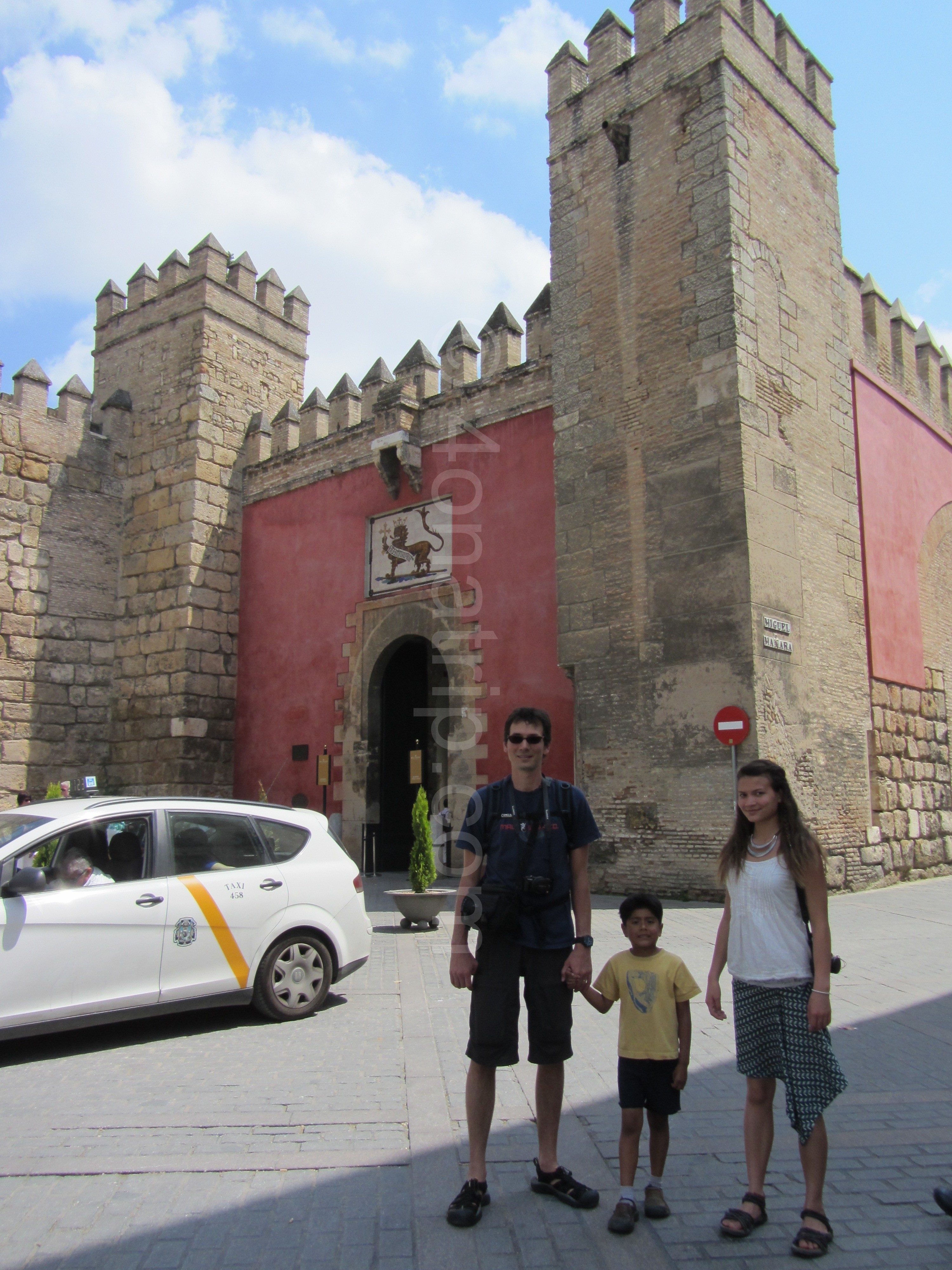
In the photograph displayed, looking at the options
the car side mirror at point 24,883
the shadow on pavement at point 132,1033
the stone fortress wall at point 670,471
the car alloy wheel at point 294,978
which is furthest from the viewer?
the stone fortress wall at point 670,471

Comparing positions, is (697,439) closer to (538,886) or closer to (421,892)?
(421,892)

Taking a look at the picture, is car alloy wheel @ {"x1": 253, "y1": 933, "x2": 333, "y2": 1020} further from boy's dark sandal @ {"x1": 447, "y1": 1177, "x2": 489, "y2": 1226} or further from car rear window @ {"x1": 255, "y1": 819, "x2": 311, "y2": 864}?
boy's dark sandal @ {"x1": 447, "y1": 1177, "x2": 489, "y2": 1226}

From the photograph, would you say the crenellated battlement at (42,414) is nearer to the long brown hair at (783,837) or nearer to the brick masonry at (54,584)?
the brick masonry at (54,584)

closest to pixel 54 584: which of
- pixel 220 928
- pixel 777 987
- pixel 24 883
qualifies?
pixel 220 928

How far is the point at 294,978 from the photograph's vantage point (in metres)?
5.37

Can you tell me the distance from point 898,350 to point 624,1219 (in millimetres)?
13706

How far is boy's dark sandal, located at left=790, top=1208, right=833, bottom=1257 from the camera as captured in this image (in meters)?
2.59

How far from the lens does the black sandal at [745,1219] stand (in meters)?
2.70

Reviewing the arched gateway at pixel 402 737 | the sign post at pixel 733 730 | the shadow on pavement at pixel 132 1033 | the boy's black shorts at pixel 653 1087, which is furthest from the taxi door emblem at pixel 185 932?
the arched gateway at pixel 402 737

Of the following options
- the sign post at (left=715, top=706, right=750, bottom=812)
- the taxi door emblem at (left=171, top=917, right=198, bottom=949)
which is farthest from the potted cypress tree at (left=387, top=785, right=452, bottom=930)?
the taxi door emblem at (left=171, top=917, right=198, bottom=949)

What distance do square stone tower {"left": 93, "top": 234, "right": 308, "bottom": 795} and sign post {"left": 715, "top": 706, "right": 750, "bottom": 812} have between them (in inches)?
345

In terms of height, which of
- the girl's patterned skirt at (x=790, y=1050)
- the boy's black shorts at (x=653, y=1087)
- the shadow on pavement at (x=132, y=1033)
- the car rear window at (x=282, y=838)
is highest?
the car rear window at (x=282, y=838)

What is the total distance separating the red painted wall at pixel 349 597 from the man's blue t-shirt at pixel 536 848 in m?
7.74

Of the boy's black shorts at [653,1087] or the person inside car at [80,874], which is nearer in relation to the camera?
the boy's black shorts at [653,1087]
